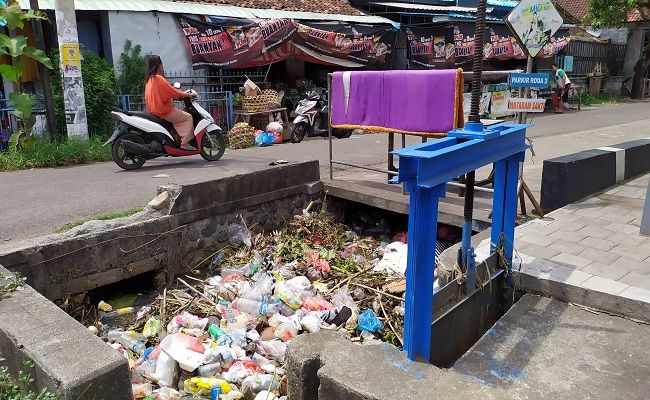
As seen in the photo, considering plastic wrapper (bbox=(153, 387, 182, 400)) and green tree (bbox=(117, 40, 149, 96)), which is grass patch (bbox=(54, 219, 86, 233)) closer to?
plastic wrapper (bbox=(153, 387, 182, 400))

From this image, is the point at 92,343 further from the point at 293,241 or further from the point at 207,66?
the point at 207,66

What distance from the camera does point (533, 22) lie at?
5.45 metres

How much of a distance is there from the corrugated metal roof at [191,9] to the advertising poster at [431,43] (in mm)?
1493

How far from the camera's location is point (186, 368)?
3955 mm

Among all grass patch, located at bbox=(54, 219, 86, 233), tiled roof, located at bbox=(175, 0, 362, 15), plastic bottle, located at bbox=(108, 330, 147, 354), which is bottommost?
plastic bottle, located at bbox=(108, 330, 147, 354)

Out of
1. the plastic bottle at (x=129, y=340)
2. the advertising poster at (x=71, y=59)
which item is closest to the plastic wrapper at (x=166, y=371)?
the plastic bottle at (x=129, y=340)

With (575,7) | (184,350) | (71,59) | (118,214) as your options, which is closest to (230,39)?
(71,59)

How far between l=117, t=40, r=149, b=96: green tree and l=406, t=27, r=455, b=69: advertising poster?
30.9 ft

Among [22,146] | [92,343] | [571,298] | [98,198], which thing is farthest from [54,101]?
[571,298]

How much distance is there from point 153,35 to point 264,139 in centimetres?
337

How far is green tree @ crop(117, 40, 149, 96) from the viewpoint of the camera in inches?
456

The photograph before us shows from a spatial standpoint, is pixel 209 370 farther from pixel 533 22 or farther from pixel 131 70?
pixel 131 70

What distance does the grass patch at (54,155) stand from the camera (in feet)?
29.7

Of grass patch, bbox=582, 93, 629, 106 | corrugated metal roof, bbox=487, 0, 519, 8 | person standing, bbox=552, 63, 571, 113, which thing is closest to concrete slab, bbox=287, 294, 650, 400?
person standing, bbox=552, 63, 571, 113
